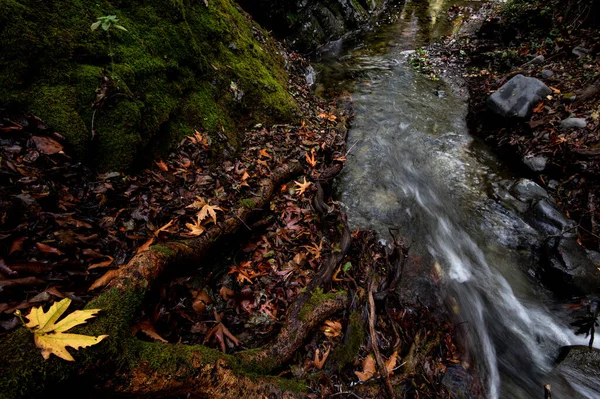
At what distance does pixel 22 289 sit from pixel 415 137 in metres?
8.30

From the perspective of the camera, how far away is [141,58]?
4.15 metres

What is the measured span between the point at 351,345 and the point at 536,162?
623 cm

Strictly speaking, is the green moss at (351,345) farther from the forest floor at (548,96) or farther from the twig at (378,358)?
the forest floor at (548,96)

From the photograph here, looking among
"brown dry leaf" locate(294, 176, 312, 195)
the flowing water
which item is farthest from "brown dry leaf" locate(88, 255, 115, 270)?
the flowing water

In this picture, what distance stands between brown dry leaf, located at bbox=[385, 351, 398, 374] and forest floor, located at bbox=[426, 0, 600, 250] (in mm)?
4335

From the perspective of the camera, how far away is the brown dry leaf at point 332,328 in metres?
3.20

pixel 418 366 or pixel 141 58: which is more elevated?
pixel 141 58

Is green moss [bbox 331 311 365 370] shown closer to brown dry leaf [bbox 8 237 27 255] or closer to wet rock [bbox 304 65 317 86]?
brown dry leaf [bbox 8 237 27 255]

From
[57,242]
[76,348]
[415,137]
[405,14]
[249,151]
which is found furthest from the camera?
[405,14]

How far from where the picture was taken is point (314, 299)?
10.7 ft

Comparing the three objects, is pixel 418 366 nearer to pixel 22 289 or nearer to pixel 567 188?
pixel 22 289

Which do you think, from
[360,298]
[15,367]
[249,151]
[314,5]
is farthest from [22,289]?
[314,5]

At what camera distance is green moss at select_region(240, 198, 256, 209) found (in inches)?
155

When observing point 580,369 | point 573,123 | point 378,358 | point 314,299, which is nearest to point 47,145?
point 314,299
